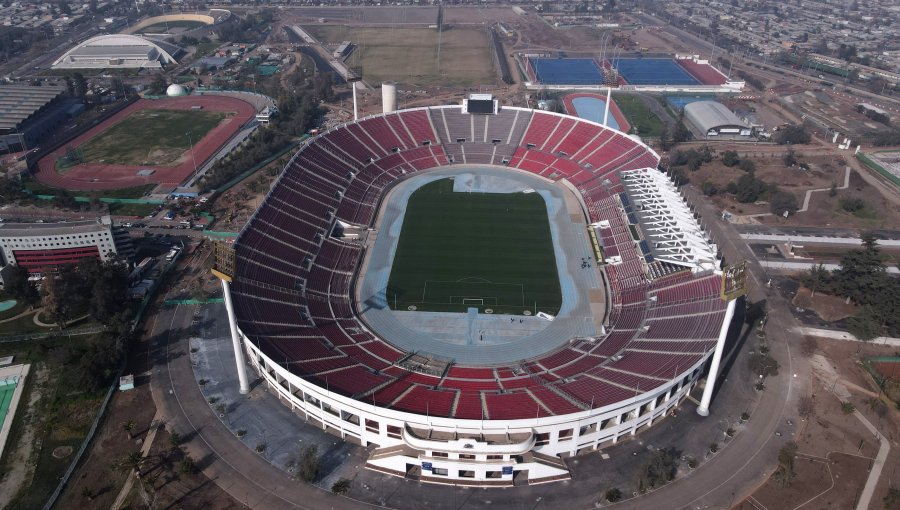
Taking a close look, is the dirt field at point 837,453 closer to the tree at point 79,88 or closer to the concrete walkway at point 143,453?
the concrete walkway at point 143,453

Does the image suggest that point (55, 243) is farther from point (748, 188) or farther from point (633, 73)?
point (633, 73)

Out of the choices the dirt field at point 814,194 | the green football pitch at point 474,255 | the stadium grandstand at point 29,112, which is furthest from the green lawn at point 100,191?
the dirt field at point 814,194

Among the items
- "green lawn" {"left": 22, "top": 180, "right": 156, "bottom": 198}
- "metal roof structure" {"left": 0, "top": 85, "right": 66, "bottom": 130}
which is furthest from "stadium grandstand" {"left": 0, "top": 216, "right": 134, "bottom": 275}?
"metal roof structure" {"left": 0, "top": 85, "right": 66, "bottom": 130}

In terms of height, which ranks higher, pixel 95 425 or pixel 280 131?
pixel 280 131

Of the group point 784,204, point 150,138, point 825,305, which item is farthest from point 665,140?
point 150,138

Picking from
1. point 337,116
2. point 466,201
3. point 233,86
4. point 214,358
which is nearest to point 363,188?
point 466,201

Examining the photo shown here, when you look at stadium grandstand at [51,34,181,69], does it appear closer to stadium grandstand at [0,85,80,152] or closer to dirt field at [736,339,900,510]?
stadium grandstand at [0,85,80,152]
